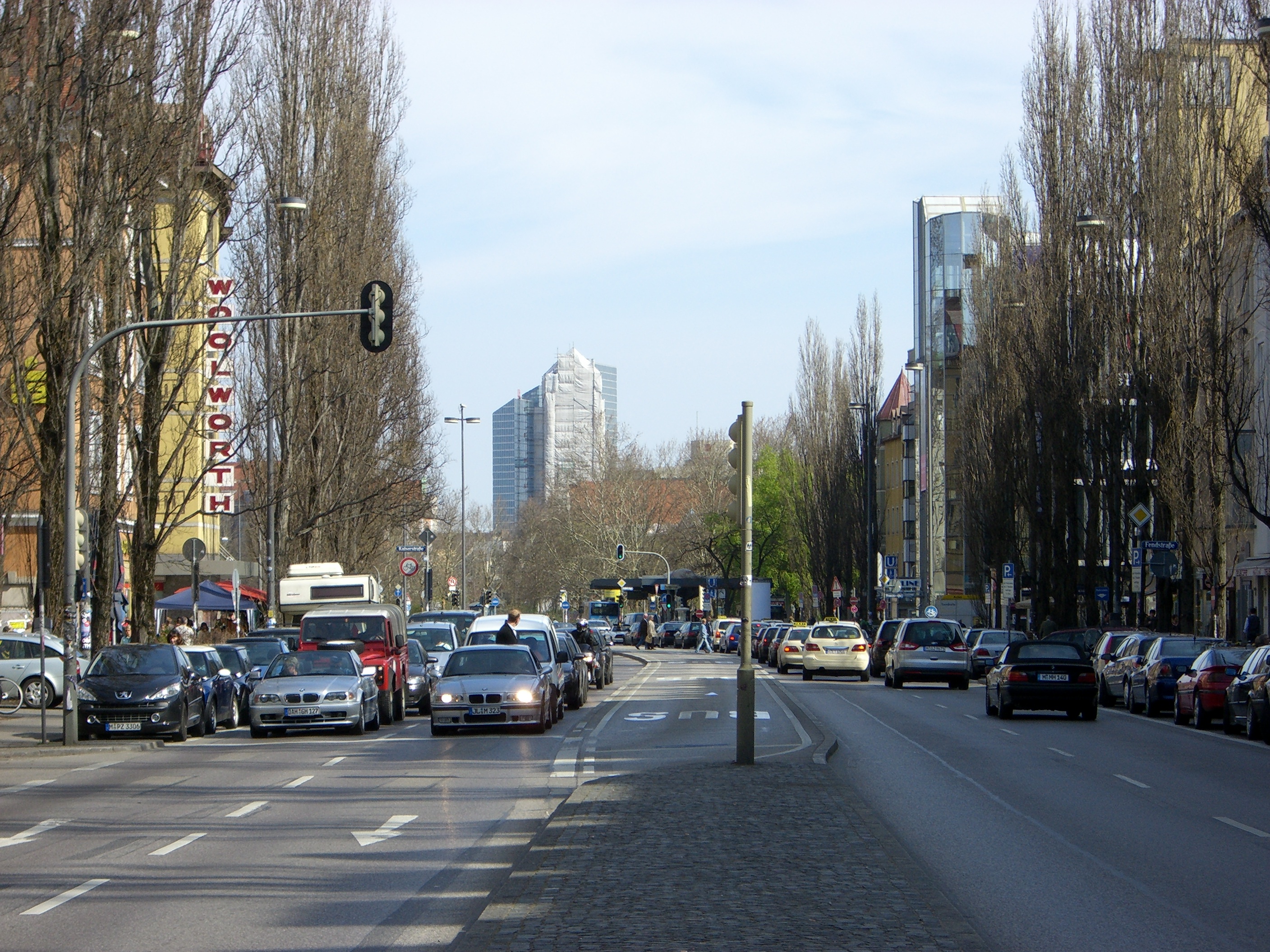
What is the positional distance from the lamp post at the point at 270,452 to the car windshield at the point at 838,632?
51.1 feet

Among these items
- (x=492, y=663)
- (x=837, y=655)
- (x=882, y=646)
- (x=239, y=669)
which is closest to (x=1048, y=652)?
(x=492, y=663)

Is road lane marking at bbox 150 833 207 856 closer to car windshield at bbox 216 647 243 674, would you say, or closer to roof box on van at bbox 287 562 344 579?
car windshield at bbox 216 647 243 674

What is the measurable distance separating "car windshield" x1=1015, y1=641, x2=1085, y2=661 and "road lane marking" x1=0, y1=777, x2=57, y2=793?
16.8m

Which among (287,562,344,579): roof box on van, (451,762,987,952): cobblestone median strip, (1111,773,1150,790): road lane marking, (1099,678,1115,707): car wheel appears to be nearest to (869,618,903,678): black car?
(1099,678,1115,707): car wheel

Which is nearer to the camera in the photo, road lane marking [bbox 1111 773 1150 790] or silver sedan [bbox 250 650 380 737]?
road lane marking [bbox 1111 773 1150 790]

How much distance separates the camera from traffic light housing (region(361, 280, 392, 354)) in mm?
22422

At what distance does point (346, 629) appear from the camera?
30.4 m

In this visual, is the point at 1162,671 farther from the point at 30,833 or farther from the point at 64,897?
the point at 64,897

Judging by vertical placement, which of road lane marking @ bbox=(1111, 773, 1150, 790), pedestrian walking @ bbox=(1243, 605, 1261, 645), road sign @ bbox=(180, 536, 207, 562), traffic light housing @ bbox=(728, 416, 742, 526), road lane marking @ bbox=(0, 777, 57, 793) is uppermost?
traffic light housing @ bbox=(728, 416, 742, 526)

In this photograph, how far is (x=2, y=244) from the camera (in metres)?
23.8

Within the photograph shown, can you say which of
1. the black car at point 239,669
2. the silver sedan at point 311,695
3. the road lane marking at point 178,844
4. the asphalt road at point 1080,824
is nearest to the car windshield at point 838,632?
the black car at point 239,669

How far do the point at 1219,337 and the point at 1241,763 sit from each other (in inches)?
810

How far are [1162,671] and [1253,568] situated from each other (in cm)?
2287

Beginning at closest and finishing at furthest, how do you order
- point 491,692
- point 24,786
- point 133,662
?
point 24,786 → point 491,692 → point 133,662
